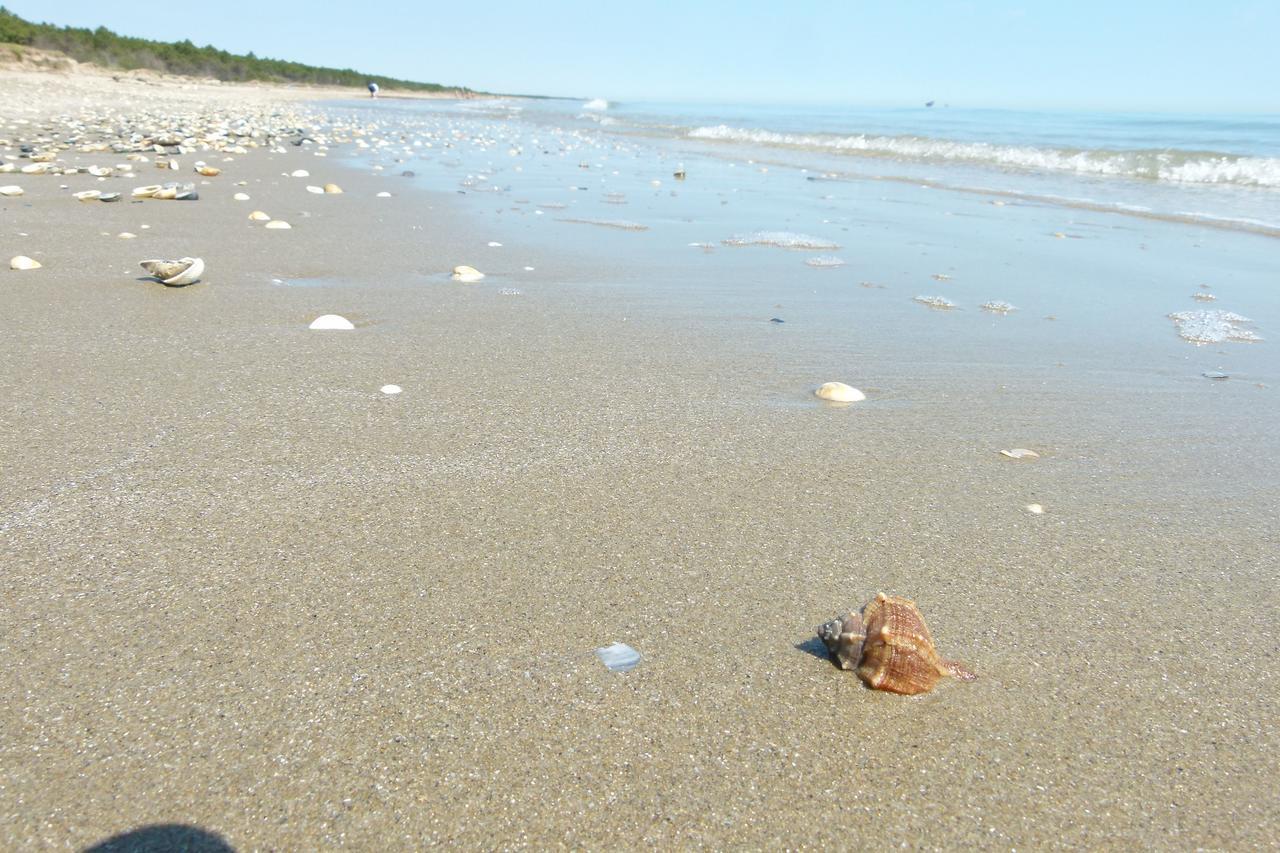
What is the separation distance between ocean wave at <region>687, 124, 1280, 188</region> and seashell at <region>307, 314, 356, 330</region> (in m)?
14.6

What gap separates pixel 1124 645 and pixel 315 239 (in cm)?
554

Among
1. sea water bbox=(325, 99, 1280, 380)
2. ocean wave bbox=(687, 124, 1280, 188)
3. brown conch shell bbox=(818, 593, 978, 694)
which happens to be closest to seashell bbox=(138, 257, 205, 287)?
sea water bbox=(325, 99, 1280, 380)

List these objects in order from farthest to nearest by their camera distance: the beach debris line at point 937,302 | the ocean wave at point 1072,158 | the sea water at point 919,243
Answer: the ocean wave at point 1072,158 < the beach debris line at point 937,302 < the sea water at point 919,243

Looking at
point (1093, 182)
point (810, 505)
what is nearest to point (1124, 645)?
point (810, 505)

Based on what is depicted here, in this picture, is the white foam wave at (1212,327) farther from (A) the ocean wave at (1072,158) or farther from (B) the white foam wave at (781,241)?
(A) the ocean wave at (1072,158)

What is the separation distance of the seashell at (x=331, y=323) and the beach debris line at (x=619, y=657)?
2.55 meters

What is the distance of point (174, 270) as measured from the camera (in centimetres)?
399

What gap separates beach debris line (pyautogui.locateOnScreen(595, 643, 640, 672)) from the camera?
60.9 inches

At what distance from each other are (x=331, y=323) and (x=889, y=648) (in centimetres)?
296

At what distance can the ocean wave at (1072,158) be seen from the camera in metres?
13.0

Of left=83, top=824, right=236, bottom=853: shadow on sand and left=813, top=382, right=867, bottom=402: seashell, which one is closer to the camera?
left=83, top=824, right=236, bottom=853: shadow on sand

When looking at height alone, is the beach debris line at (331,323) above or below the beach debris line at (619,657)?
above

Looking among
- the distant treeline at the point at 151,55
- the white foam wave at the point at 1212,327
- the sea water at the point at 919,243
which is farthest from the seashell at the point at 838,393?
the distant treeline at the point at 151,55

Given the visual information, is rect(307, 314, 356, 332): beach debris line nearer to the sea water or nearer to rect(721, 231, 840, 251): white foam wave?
the sea water
